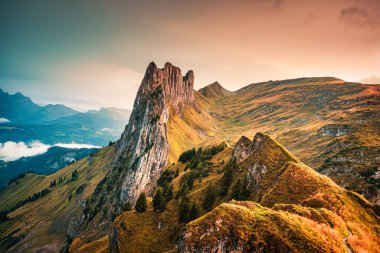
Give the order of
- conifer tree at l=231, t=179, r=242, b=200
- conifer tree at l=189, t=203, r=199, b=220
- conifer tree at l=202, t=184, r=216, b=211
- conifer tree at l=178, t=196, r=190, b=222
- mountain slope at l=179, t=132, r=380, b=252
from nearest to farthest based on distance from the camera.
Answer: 1. mountain slope at l=179, t=132, r=380, b=252
2. conifer tree at l=231, t=179, r=242, b=200
3. conifer tree at l=189, t=203, r=199, b=220
4. conifer tree at l=178, t=196, r=190, b=222
5. conifer tree at l=202, t=184, r=216, b=211

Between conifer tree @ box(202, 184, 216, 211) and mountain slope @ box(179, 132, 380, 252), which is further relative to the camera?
conifer tree @ box(202, 184, 216, 211)

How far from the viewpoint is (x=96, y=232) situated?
167375 millimetres

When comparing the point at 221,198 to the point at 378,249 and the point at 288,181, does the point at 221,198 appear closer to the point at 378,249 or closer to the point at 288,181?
the point at 288,181

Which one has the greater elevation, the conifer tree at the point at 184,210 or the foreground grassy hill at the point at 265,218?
the foreground grassy hill at the point at 265,218

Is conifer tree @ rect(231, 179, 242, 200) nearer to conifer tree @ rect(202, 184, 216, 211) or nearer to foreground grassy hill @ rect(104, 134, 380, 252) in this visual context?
foreground grassy hill @ rect(104, 134, 380, 252)

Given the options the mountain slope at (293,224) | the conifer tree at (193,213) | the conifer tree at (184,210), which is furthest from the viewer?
the conifer tree at (184,210)

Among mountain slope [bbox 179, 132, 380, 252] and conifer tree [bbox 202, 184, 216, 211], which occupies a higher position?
mountain slope [bbox 179, 132, 380, 252]

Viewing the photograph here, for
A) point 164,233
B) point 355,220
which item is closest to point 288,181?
point 355,220

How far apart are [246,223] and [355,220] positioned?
28.1m

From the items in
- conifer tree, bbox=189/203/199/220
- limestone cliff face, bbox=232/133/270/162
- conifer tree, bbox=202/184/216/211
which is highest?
limestone cliff face, bbox=232/133/270/162

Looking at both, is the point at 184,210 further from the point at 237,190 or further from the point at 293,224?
the point at 293,224

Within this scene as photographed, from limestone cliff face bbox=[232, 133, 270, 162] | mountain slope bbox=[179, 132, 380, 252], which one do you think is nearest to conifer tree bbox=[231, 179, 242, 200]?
mountain slope bbox=[179, 132, 380, 252]

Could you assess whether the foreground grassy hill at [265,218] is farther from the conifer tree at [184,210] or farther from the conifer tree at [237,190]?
the conifer tree at [184,210]

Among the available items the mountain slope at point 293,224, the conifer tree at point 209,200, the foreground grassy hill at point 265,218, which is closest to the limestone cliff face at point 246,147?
the foreground grassy hill at point 265,218
